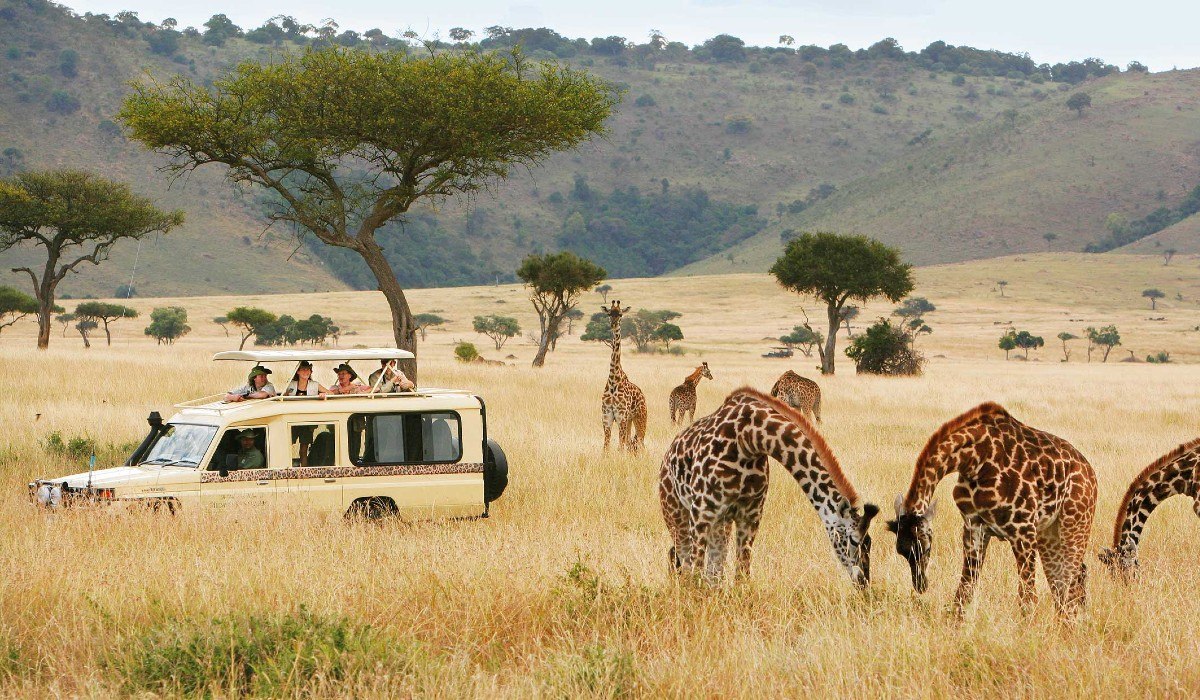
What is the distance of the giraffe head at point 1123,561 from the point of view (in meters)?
8.52

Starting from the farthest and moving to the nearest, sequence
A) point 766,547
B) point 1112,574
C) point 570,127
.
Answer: point 570,127 < point 766,547 < point 1112,574

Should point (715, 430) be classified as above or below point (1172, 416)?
above

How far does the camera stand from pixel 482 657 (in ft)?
23.2

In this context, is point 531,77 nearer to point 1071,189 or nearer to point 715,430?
point 715,430

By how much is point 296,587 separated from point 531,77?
70.9 ft

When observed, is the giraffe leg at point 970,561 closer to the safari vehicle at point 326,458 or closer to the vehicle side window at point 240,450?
the safari vehicle at point 326,458

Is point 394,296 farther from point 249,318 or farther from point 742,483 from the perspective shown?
point 249,318

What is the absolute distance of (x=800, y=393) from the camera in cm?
2245

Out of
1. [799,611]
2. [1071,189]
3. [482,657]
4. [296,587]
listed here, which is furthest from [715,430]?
[1071,189]

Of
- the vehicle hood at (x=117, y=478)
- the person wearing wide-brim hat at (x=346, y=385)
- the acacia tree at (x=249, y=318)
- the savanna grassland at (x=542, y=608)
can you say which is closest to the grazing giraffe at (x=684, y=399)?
the savanna grassland at (x=542, y=608)

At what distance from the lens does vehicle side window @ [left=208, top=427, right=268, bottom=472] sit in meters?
10.7

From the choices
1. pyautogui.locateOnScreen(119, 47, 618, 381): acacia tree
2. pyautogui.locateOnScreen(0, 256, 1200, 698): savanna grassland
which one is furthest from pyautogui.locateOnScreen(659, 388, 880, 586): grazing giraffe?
pyautogui.locateOnScreen(119, 47, 618, 381): acacia tree

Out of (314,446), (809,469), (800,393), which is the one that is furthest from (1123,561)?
(800,393)

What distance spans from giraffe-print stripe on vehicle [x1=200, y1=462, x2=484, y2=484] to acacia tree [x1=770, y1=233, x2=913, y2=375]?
116 feet
